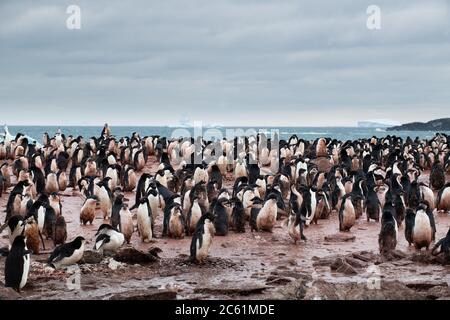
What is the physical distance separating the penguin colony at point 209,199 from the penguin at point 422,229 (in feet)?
0.07

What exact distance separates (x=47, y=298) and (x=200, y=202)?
706 cm

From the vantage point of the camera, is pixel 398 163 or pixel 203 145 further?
pixel 203 145

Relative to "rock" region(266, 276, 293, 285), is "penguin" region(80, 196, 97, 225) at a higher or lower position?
higher

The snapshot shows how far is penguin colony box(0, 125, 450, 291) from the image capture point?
13.2 meters

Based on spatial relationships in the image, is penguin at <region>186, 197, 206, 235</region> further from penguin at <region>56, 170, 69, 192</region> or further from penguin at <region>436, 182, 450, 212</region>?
penguin at <region>56, 170, 69, 192</region>

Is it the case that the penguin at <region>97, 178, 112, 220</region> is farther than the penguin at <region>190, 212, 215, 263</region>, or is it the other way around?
the penguin at <region>97, 178, 112, 220</region>

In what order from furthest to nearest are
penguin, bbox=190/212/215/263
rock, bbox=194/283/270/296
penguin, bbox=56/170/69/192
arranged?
penguin, bbox=56/170/69/192, penguin, bbox=190/212/215/263, rock, bbox=194/283/270/296

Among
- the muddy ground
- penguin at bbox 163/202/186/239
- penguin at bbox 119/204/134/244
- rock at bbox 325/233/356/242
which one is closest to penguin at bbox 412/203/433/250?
the muddy ground

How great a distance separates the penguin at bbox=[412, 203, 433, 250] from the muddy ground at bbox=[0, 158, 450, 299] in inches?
13.9

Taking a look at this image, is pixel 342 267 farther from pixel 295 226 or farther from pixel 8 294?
pixel 8 294

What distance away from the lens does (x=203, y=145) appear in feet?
97.5

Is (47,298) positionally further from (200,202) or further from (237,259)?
(200,202)

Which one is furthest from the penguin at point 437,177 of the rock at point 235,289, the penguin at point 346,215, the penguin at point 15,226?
the penguin at point 15,226
